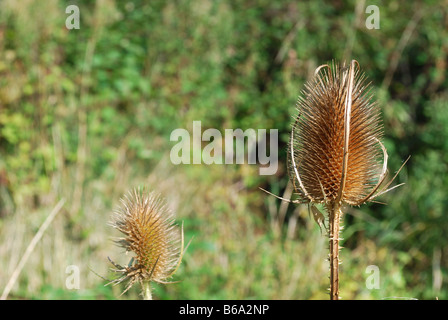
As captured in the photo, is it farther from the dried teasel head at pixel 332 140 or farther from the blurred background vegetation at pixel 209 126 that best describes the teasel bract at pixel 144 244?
the blurred background vegetation at pixel 209 126

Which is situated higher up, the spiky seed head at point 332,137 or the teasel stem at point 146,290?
the spiky seed head at point 332,137

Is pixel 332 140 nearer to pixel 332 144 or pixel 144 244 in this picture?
pixel 332 144

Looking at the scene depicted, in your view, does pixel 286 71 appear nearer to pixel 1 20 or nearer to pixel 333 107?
pixel 1 20

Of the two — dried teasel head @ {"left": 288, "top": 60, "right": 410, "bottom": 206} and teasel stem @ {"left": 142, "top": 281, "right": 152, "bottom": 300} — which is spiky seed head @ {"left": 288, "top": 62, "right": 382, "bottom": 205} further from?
teasel stem @ {"left": 142, "top": 281, "right": 152, "bottom": 300}

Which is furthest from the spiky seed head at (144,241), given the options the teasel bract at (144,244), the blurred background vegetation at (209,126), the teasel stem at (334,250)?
the blurred background vegetation at (209,126)

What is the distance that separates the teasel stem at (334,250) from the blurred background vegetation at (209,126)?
1.72 m

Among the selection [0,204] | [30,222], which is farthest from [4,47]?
[30,222]

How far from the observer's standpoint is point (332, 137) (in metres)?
1.41

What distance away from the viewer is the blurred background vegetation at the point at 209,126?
11.9 feet

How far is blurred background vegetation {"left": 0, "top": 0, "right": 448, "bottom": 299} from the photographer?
3.62 m

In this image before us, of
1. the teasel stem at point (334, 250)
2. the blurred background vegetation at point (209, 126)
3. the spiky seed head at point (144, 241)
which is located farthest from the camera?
the blurred background vegetation at point (209, 126)

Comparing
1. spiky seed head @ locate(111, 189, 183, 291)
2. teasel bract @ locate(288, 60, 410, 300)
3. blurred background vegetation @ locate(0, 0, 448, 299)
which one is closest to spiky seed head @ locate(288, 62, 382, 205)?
teasel bract @ locate(288, 60, 410, 300)

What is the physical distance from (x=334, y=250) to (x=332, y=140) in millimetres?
334

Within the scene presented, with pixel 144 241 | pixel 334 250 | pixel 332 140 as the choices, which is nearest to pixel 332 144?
pixel 332 140
